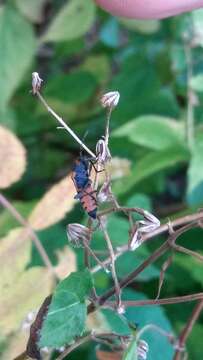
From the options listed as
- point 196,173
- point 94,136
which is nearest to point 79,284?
point 196,173

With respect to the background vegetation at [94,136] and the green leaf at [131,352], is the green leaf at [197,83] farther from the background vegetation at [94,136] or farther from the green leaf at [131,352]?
the green leaf at [131,352]

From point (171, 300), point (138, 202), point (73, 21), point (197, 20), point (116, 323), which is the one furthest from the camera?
point (73, 21)

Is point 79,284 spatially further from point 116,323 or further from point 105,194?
point 116,323

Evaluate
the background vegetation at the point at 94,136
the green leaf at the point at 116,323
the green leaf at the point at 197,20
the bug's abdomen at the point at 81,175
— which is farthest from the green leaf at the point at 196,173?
the bug's abdomen at the point at 81,175

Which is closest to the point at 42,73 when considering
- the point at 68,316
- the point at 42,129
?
the point at 42,129

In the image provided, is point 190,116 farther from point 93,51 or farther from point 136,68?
point 93,51

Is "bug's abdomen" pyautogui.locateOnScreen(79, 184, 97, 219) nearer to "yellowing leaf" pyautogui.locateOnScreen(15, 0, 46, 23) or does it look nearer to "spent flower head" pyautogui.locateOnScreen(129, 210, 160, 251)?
"spent flower head" pyautogui.locateOnScreen(129, 210, 160, 251)
